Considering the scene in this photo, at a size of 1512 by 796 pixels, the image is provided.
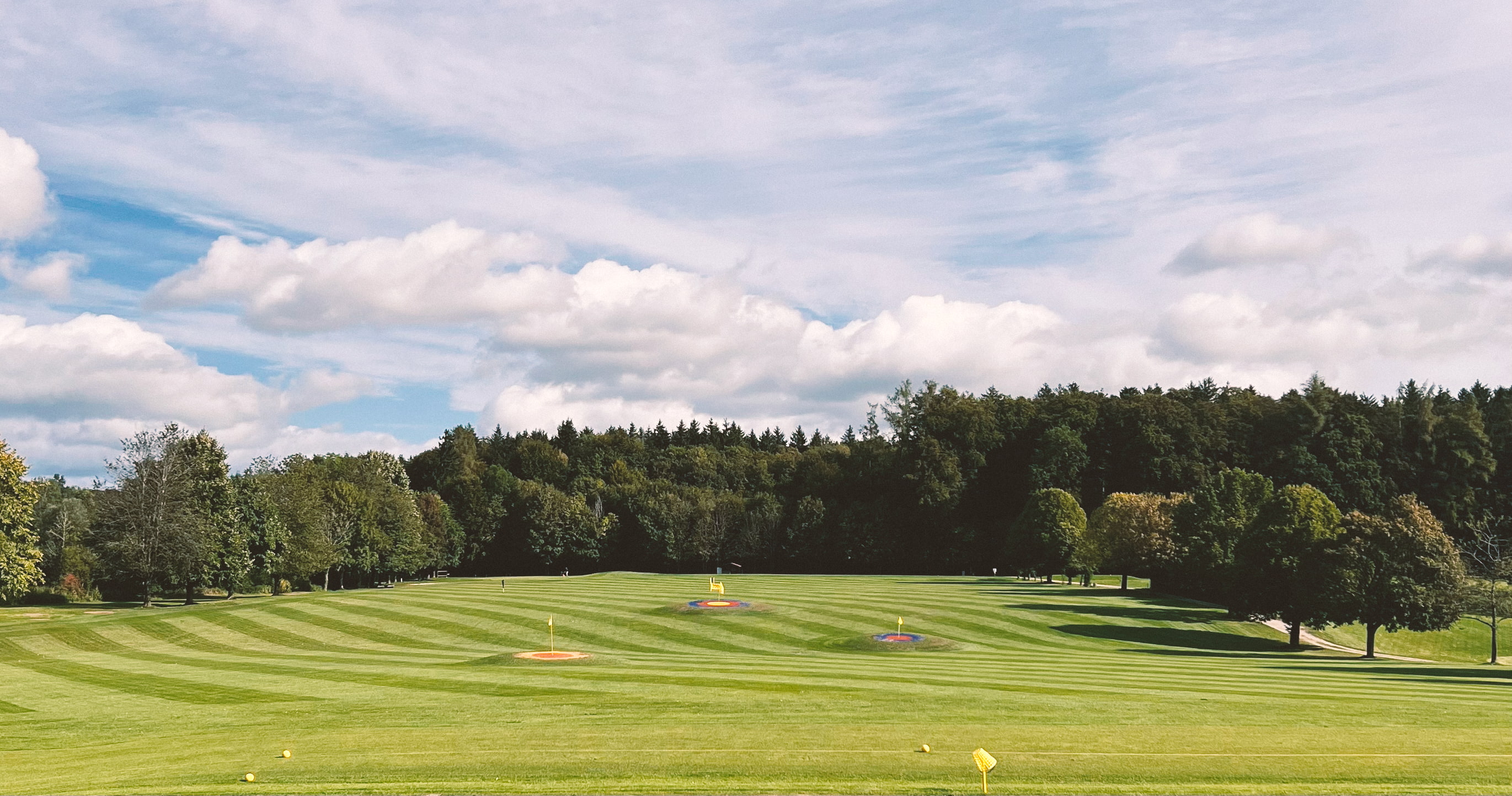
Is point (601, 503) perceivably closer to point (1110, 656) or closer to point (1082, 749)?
point (1110, 656)

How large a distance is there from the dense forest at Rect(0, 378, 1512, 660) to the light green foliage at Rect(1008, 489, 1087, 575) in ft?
0.79

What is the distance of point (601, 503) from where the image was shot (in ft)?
469

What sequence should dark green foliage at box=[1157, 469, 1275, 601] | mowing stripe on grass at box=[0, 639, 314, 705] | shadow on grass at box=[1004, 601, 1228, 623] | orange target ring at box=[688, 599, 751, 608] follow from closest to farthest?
1. mowing stripe on grass at box=[0, 639, 314, 705]
2. orange target ring at box=[688, 599, 751, 608]
3. shadow on grass at box=[1004, 601, 1228, 623]
4. dark green foliage at box=[1157, 469, 1275, 601]

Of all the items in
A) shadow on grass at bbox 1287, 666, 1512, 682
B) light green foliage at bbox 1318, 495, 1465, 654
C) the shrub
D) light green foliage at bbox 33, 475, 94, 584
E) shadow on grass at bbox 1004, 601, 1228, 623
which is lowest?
the shrub

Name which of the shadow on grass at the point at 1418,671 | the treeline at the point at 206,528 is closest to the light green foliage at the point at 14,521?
the treeline at the point at 206,528

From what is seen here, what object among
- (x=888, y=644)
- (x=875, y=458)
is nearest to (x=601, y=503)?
(x=875, y=458)

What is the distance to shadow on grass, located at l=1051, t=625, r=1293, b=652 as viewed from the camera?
57.3 metres

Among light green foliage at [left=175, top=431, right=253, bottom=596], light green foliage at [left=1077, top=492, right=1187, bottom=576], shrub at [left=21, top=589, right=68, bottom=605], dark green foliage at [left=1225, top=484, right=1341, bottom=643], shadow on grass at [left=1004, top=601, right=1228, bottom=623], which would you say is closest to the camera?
dark green foliage at [left=1225, top=484, right=1341, bottom=643]

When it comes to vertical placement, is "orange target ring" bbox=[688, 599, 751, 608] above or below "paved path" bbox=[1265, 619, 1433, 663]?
below

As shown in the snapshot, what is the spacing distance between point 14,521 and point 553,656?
3276cm

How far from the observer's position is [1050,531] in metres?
91.9

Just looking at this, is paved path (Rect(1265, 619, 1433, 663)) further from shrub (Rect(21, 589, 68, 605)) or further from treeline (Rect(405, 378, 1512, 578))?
shrub (Rect(21, 589, 68, 605))

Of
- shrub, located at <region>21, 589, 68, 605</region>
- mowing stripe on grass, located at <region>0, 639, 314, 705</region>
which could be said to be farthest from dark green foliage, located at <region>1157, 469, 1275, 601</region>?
shrub, located at <region>21, 589, 68, 605</region>

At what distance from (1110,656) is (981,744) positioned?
2826 centimetres
